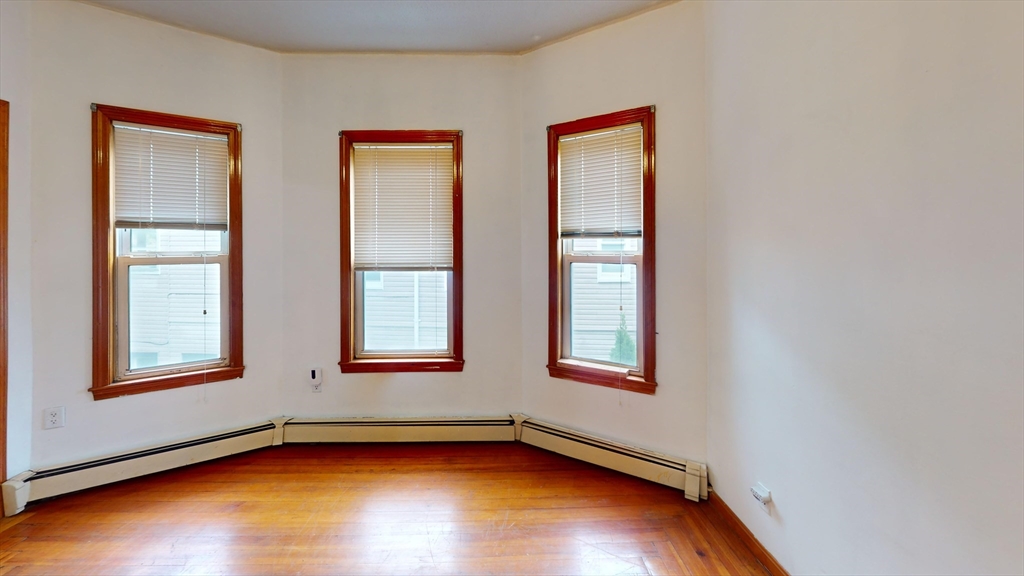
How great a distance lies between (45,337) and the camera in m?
2.45

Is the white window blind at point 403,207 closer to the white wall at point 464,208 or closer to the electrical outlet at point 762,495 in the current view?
the white wall at point 464,208

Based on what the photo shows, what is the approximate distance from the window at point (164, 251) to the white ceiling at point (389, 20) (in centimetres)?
64

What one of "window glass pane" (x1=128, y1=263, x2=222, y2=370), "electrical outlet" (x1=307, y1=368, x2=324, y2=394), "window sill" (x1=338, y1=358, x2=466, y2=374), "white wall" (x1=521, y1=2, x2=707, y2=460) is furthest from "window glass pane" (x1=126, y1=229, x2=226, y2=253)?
"white wall" (x1=521, y1=2, x2=707, y2=460)

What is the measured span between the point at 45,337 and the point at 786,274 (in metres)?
3.97

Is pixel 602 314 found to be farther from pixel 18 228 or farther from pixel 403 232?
pixel 18 228

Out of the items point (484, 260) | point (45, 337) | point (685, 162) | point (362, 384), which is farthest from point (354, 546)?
point (685, 162)

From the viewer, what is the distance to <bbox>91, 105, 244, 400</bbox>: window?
261 cm

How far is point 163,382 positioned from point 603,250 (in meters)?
3.08

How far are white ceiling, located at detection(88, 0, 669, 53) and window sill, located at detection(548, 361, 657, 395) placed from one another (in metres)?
2.28

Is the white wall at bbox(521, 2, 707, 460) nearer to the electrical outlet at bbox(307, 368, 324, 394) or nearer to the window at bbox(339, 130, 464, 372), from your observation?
the window at bbox(339, 130, 464, 372)

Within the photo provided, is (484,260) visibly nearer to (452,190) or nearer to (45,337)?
(452,190)

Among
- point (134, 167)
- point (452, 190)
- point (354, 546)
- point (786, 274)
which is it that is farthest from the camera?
point (452, 190)

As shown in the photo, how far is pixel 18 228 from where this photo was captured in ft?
7.72

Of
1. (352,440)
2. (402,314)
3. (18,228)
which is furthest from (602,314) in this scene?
(18,228)
